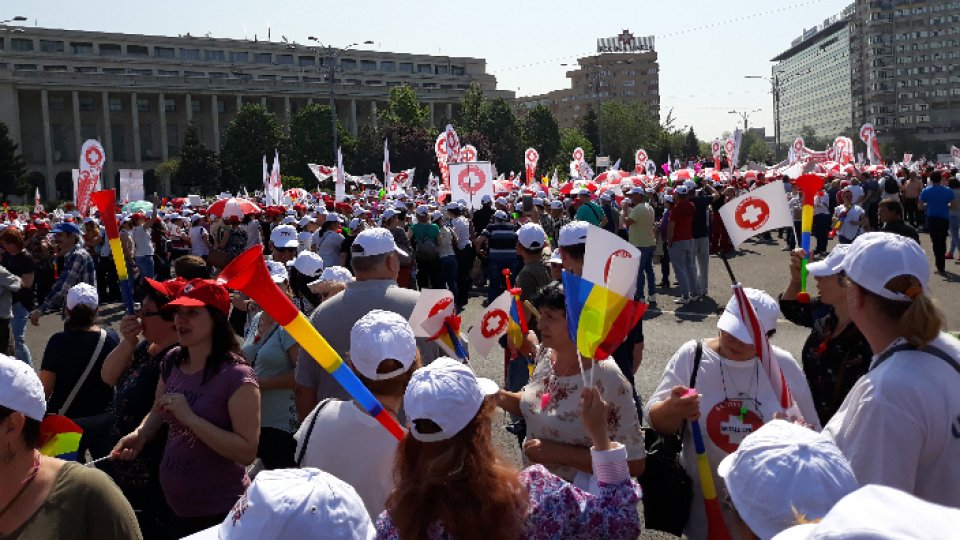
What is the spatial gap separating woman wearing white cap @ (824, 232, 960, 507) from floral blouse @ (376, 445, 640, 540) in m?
0.61

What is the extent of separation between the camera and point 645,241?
548 inches

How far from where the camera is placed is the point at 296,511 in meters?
1.81

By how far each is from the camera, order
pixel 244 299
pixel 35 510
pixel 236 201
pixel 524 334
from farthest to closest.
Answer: pixel 236 201 → pixel 244 299 → pixel 524 334 → pixel 35 510

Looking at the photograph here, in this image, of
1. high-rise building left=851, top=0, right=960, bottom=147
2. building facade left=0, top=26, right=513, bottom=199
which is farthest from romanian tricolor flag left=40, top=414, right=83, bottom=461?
high-rise building left=851, top=0, right=960, bottom=147

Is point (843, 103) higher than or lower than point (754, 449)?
higher

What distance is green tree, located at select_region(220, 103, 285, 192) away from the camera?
76250 millimetres

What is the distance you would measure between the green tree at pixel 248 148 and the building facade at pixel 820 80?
90683 millimetres

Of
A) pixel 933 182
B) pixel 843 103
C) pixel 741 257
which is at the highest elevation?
pixel 843 103

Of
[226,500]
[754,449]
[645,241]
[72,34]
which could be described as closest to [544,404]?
[226,500]

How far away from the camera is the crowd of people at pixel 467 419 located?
190 cm

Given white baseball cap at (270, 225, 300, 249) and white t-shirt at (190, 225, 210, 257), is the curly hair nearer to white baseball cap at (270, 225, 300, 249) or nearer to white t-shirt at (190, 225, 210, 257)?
white baseball cap at (270, 225, 300, 249)

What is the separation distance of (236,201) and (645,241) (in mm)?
6834

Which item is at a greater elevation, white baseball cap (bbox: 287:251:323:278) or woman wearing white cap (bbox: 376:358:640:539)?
white baseball cap (bbox: 287:251:323:278)

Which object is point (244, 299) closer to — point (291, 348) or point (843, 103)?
point (291, 348)
